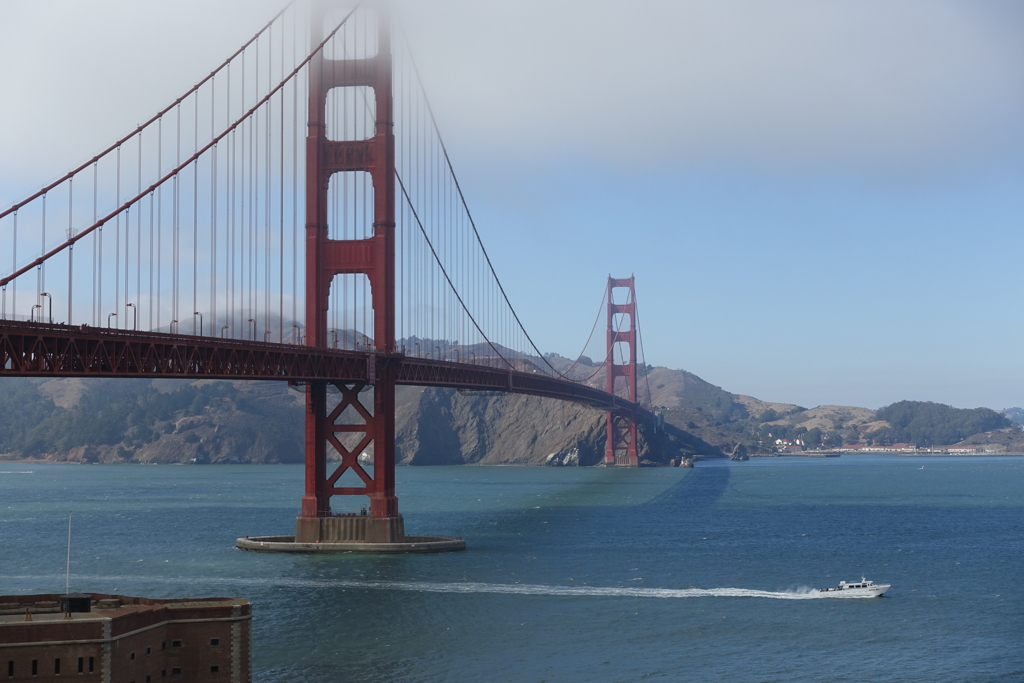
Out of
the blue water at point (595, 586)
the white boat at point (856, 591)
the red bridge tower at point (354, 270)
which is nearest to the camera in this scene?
the blue water at point (595, 586)

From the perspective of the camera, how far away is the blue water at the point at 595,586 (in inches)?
1597

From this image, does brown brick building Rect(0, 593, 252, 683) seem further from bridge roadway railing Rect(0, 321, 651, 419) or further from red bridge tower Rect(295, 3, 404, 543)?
red bridge tower Rect(295, 3, 404, 543)

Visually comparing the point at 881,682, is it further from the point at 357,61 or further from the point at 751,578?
the point at 357,61

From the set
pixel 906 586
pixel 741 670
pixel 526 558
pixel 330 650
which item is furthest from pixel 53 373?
pixel 906 586

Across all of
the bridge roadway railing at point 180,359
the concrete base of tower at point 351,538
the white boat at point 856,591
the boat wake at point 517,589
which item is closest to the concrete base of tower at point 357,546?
the concrete base of tower at point 351,538

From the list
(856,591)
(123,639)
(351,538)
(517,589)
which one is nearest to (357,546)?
(351,538)

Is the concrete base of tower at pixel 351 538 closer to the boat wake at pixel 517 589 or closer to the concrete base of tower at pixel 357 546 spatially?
the concrete base of tower at pixel 357 546

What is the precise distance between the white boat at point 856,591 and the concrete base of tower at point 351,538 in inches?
815

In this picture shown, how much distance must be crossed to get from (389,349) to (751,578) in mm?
22382

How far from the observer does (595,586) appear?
55.3 meters

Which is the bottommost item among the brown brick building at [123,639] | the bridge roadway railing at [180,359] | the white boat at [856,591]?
the white boat at [856,591]

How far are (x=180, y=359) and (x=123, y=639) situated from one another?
21648mm

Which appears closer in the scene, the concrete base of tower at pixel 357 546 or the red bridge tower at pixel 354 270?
the concrete base of tower at pixel 357 546

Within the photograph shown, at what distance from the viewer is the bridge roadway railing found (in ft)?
138
